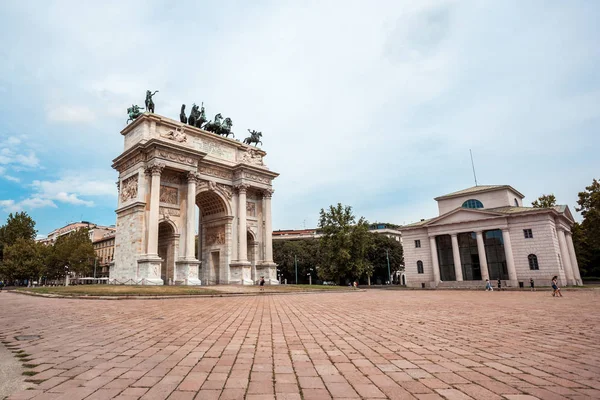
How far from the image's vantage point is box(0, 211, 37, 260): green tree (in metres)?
60.9

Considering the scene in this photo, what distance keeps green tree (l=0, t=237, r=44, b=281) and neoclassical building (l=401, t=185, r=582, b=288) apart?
189ft

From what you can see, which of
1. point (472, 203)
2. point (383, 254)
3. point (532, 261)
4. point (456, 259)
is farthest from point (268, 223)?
point (383, 254)

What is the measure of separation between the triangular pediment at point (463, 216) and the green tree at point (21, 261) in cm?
6059

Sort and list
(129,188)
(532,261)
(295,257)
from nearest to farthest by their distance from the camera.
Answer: (129,188) < (532,261) < (295,257)

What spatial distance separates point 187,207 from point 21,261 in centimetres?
3666

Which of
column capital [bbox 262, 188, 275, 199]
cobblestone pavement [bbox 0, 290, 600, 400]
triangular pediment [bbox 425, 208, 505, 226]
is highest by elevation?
column capital [bbox 262, 188, 275, 199]

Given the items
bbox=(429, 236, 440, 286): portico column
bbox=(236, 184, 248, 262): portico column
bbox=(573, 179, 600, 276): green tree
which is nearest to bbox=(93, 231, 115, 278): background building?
bbox=(236, 184, 248, 262): portico column

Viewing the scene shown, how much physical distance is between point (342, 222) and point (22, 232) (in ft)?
189

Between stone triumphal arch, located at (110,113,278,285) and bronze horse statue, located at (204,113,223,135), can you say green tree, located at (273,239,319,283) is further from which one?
bronze horse statue, located at (204,113,223,135)

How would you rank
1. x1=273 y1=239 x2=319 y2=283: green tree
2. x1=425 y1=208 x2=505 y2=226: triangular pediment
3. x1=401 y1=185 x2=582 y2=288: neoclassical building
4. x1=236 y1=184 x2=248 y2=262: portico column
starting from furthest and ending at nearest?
1. x1=273 y1=239 x2=319 y2=283: green tree
2. x1=425 y1=208 x2=505 y2=226: triangular pediment
3. x1=401 y1=185 x2=582 y2=288: neoclassical building
4. x1=236 y1=184 x2=248 y2=262: portico column

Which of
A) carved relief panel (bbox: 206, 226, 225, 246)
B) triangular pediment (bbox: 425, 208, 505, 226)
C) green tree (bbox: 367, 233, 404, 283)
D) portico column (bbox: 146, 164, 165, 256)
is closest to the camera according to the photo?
portico column (bbox: 146, 164, 165, 256)

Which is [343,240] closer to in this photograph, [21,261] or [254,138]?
[254,138]

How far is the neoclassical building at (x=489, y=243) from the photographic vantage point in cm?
4203

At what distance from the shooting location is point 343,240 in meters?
48.1
